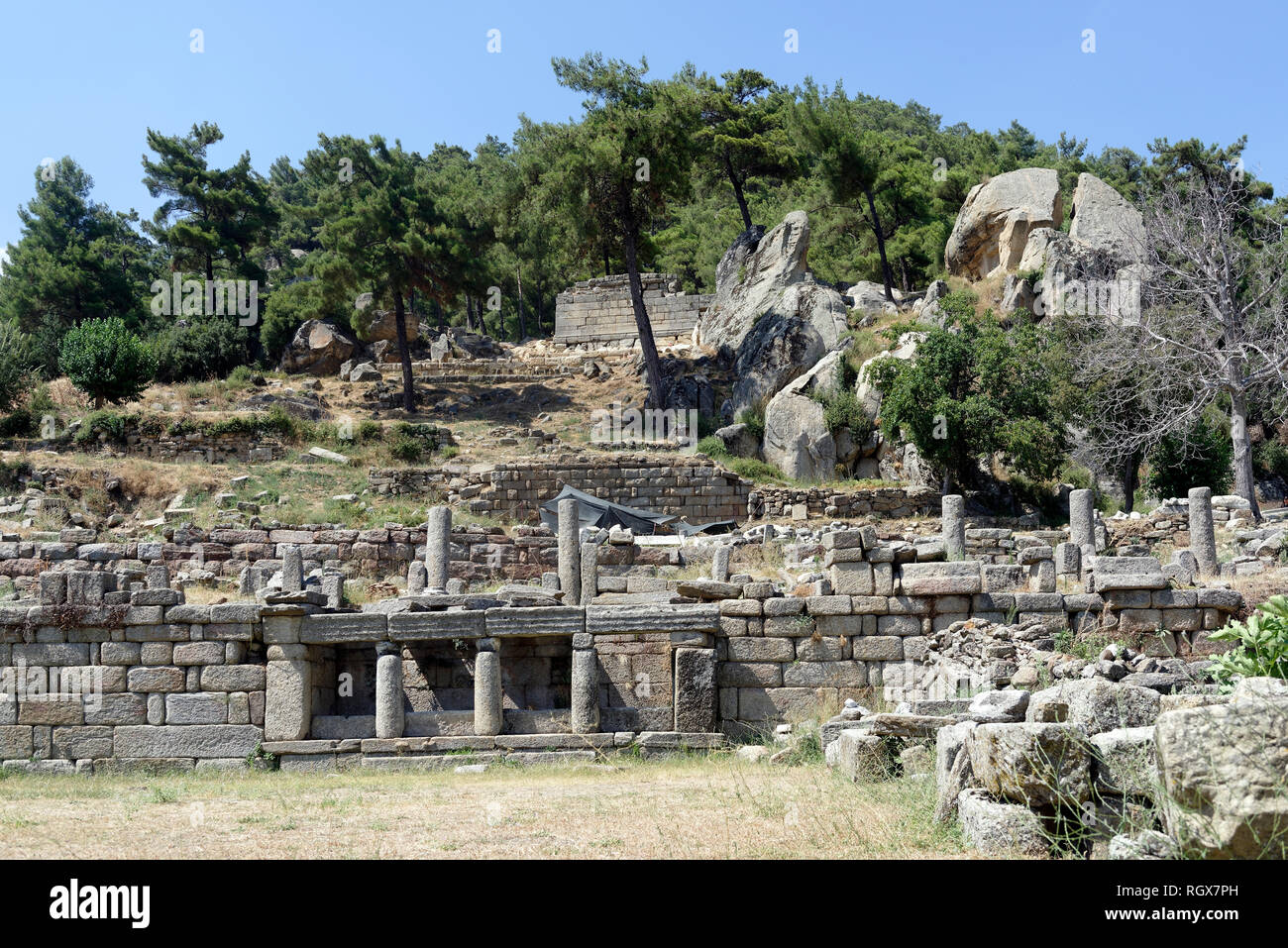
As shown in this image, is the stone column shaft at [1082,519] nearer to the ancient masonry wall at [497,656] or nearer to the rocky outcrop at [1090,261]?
the ancient masonry wall at [497,656]

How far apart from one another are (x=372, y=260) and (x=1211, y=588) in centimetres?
2914

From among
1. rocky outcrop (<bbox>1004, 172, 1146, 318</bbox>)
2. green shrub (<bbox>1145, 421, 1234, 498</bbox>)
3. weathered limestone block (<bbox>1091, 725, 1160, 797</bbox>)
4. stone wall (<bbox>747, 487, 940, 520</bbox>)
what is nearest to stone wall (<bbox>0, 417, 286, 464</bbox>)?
stone wall (<bbox>747, 487, 940, 520</bbox>)

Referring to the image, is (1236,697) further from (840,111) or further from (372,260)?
(840,111)

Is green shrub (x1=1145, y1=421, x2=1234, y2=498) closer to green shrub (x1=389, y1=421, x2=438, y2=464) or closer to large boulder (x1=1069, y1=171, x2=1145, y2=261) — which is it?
large boulder (x1=1069, y1=171, x2=1145, y2=261)

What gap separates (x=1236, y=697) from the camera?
17.8 ft

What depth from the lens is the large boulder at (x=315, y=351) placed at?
42.0 m

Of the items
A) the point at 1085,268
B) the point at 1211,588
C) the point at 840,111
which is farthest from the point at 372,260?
the point at 1211,588

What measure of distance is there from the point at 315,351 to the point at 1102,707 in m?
38.4

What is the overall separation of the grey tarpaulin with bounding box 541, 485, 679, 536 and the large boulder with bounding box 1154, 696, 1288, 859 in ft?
64.7

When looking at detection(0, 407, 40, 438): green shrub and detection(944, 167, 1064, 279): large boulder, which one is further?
detection(944, 167, 1064, 279): large boulder

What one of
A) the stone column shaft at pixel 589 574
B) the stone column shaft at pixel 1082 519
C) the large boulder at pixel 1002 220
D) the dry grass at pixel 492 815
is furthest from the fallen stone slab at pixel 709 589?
the large boulder at pixel 1002 220

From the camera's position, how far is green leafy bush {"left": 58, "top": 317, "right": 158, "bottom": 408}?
32844 mm

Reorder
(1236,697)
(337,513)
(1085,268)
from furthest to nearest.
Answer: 1. (1085,268)
2. (337,513)
3. (1236,697)

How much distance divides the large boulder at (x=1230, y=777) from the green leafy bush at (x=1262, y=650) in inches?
89.6
